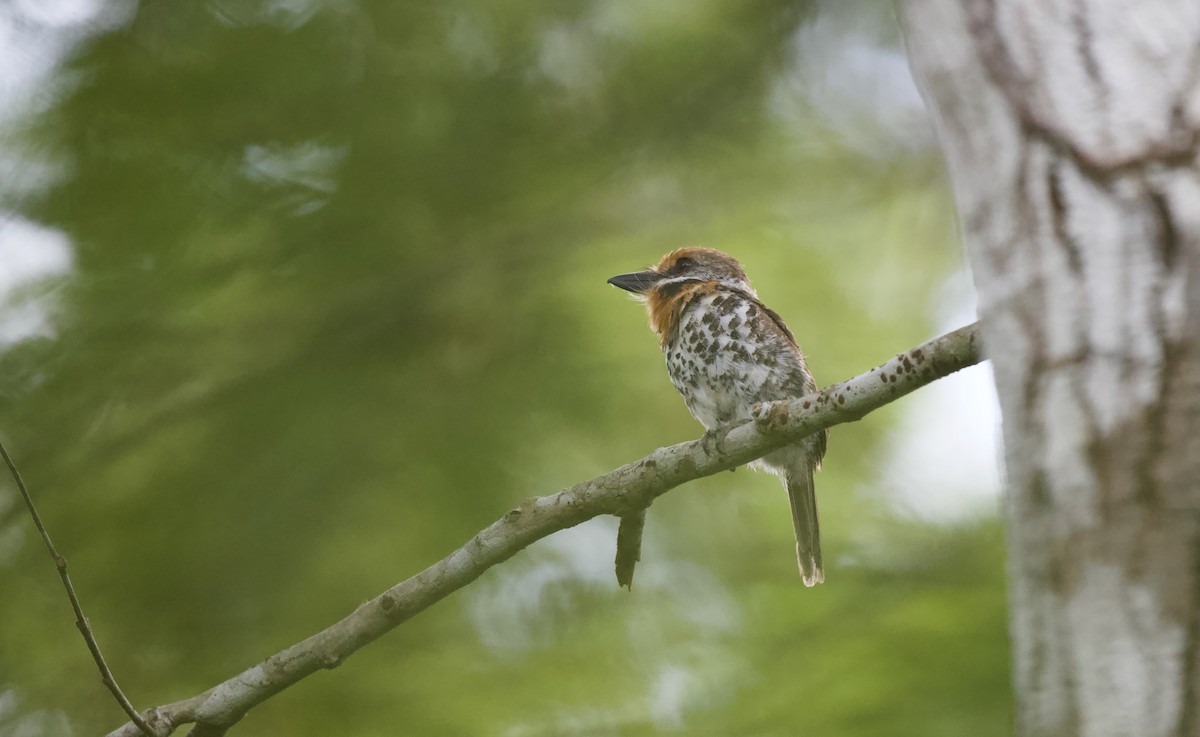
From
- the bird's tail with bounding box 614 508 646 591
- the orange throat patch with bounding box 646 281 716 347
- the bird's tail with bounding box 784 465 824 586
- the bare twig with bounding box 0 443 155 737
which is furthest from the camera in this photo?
the orange throat patch with bounding box 646 281 716 347

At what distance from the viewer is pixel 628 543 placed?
2.88 metres

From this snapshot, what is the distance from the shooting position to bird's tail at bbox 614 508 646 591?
283 centimetres

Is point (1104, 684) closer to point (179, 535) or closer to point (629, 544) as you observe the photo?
point (629, 544)

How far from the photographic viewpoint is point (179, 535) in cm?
372

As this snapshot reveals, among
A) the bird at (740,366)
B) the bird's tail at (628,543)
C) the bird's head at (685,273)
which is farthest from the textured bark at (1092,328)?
the bird's head at (685,273)

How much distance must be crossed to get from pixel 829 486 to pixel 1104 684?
3.82 meters

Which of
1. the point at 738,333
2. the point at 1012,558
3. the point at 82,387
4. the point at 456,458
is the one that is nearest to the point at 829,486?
the point at 738,333

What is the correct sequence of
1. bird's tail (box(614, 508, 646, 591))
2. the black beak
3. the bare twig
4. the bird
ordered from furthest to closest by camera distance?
the black beak → the bird → bird's tail (box(614, 508, 646, 591)) → the bare twig

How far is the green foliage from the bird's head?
0.87 ft

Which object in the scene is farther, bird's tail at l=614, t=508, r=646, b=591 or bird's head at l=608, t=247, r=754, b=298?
bird's head at l=608, t=247, r=754, b=298

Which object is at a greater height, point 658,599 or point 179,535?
point 179,535

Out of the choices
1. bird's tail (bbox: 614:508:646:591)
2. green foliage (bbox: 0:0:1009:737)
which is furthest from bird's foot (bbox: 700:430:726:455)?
green foliage (bbox: 0:0:1009:737)

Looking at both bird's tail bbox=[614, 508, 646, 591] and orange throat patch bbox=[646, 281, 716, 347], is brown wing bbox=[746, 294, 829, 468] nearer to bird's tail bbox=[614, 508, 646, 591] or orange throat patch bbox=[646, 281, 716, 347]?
orange throat patch bbox=[646, 281, 716, 347]

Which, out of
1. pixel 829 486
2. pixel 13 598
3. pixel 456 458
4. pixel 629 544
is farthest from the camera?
pixel 829 486
